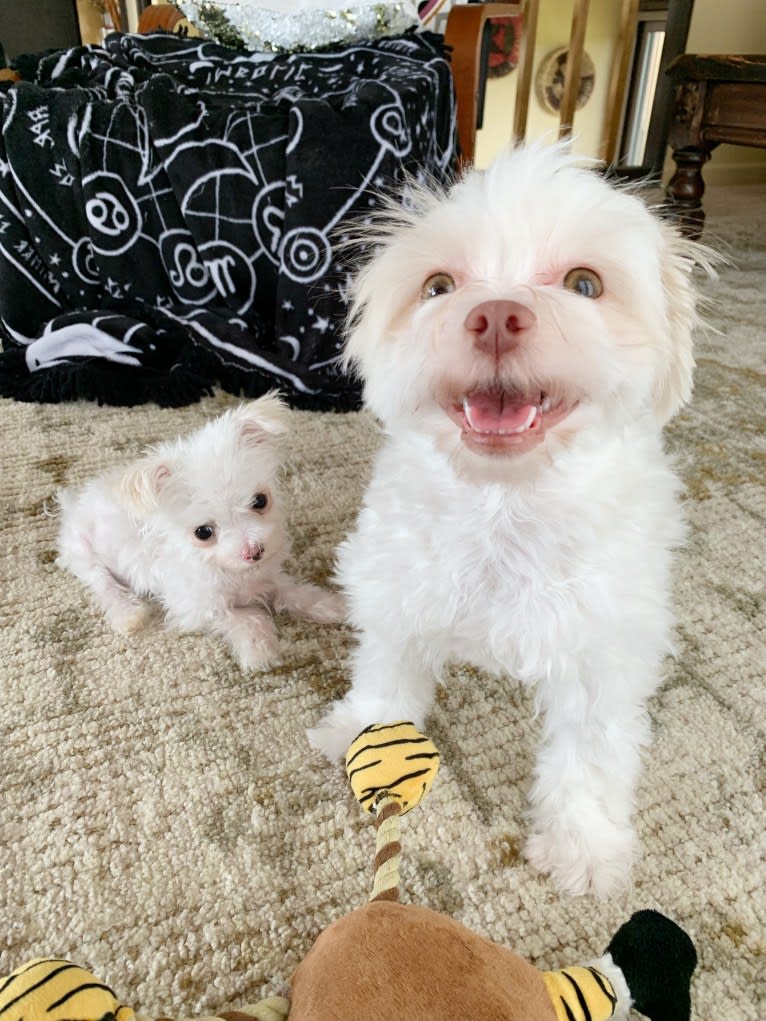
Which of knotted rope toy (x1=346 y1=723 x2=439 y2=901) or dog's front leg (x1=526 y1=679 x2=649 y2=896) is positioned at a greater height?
knotted rope toy (x1=346 y1=723 x2=439 y2=901)

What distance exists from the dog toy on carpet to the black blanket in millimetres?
1170

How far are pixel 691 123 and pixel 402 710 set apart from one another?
2224 millimetres

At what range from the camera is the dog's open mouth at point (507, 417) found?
60 cm

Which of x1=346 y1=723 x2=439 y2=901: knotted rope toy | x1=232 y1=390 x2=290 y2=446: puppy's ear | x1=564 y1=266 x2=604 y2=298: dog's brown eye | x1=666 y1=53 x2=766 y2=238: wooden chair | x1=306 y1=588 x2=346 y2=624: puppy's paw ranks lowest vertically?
x1=306 y1=588 x2=346 y2=624: puppy's paw

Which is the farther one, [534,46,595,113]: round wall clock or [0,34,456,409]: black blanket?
[534,46,595,113]: round wall clock

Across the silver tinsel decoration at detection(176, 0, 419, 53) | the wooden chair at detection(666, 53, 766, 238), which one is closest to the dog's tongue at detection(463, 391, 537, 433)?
the wooden chair at detection(666, 53, 766, 238)

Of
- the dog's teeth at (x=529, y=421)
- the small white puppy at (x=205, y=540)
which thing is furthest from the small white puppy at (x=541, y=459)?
the small white puppy at (x=205, y=540)

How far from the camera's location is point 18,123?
1.64m

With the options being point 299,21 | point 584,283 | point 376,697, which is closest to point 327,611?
point 376,697

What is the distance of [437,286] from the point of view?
672mm

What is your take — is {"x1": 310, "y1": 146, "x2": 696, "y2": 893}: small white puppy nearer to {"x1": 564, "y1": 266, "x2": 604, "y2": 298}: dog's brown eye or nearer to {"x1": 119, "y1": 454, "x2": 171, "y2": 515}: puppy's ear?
{"x1": 564, "y1": 266, "x2": 604, "y2": 298}: dog's brown eye

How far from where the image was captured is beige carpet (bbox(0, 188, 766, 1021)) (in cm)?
65

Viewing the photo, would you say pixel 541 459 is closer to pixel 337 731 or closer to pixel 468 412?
pixel 468 412

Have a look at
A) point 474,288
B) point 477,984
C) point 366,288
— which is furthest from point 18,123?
point 477,984
